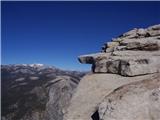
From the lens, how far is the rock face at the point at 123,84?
1891cm

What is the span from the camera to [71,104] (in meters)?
26.7

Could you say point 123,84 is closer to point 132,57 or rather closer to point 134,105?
point 132,57

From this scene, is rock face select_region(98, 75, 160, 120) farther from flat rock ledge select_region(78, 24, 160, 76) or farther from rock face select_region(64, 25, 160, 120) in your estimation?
flat rock ledge select_region(78, 24, 160, 76)

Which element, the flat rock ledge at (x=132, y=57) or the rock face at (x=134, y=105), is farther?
the flat rock ledge at (x=132, y=57)

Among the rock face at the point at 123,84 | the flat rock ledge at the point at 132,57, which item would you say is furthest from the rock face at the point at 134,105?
the flat rock ledge at the point at 132,57

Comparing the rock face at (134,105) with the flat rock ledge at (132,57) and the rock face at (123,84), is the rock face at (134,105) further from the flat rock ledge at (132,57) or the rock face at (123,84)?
the flat rock ledge at (132,57)

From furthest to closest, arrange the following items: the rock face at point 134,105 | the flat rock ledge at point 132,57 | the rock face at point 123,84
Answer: the flat rock ledge at point 132,57, the rock face at point 123,84, the rock face at point 134,105

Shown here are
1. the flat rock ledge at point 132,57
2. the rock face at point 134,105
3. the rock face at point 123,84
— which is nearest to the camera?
the rock face at point 134,105

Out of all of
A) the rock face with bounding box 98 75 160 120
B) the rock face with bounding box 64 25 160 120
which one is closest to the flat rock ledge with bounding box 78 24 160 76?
the rock face with bounding box 64 25 160 120

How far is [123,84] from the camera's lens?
87.1ft

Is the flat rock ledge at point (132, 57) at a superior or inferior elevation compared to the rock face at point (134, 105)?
superior

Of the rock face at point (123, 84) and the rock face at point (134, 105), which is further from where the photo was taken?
the rock face at point (123, 84)

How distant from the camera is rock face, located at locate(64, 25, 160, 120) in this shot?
18.9m

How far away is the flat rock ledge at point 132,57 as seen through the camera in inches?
1061
